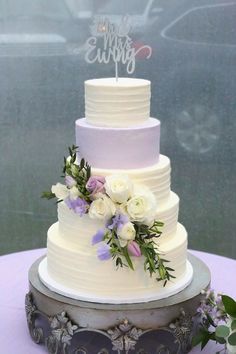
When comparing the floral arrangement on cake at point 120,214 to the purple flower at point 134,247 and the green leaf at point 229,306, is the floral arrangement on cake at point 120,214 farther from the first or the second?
the green leaf at point 229,306

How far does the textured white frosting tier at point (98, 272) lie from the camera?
1.60m

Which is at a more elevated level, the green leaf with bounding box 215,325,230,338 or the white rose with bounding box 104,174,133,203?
the white rose with bounding box 104,174,133,203

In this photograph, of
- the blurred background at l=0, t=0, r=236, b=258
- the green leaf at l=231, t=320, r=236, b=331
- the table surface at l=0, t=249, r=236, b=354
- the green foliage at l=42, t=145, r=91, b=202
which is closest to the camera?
the green leaf at l=231, t=320, r=236, b=331

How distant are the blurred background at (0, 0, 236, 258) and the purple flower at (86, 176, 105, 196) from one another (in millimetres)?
1427

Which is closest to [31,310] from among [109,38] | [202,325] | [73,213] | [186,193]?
[73,213]

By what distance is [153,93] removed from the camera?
2943 millimetres

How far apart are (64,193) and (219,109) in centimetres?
148

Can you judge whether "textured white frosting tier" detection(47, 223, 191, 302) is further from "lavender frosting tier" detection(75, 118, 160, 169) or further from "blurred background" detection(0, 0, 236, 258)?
"blurred background" detection(0, 0, 236, 258)

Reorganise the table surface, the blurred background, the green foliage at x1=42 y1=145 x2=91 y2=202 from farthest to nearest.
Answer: the blurred background, the table surface, the green foliage at x1=42 y1=145 x2=91 y2=202

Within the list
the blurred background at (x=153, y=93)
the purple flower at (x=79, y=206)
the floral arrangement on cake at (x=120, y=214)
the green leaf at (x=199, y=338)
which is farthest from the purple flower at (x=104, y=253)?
the blurred background at (x=153, y=93)

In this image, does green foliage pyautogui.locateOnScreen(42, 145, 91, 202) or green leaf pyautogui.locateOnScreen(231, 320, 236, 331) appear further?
green foliage pyautogui.locateOnScreen(42, 145, 91, 202)

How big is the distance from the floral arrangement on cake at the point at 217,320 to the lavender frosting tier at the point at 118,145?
40 centimetres

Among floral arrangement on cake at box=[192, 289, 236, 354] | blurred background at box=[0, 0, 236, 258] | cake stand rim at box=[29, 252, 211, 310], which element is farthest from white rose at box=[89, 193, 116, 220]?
blurred background at box=[0, 0, 236, 258]

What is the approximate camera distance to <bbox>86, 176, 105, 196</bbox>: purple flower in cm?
156
